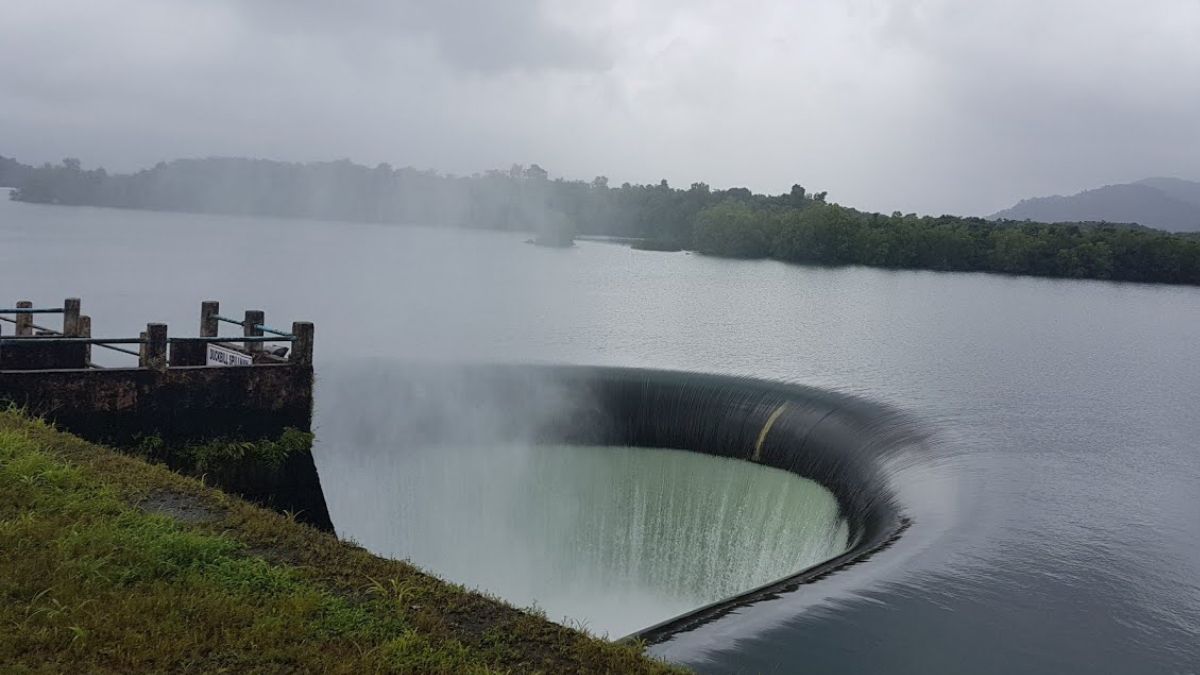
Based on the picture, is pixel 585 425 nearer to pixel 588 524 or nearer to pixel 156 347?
pixel 588 524

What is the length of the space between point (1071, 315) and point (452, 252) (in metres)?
49.5

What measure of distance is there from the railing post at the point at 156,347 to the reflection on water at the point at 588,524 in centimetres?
404

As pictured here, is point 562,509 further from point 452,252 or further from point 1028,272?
point 1028,272

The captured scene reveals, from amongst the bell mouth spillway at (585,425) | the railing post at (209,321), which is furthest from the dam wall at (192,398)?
the bell mouth spillway at (585,425)

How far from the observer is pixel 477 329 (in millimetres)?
33906

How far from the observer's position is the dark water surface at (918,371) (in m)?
8.30

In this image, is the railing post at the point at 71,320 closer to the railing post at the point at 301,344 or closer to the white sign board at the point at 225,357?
the white sign board at the point at 225,357

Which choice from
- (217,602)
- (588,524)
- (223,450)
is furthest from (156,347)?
(588,524)

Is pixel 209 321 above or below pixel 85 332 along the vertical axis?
above

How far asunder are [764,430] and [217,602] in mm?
12924

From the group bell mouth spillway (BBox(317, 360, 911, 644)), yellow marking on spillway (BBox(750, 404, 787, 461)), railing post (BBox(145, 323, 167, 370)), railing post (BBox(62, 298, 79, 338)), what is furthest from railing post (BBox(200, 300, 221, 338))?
yellow marking on spillway (BBox(750, 404, 787, 461))

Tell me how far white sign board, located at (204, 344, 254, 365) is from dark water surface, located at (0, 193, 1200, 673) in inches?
140

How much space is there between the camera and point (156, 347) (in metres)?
9.94

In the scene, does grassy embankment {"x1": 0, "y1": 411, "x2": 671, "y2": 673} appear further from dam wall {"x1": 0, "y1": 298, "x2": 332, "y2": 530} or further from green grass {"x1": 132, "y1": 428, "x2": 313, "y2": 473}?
green grass {"x1": 132, "y1": 428, "x2": 313, "y2": 473}
